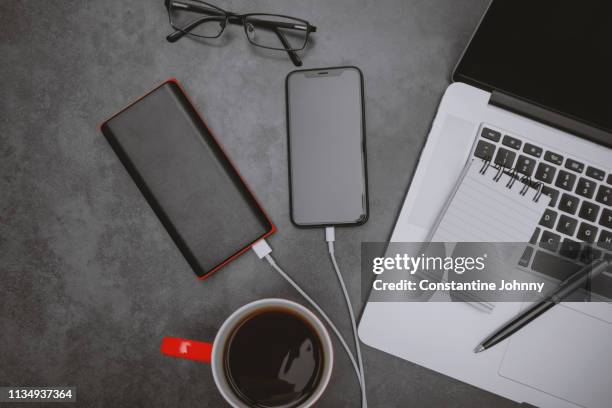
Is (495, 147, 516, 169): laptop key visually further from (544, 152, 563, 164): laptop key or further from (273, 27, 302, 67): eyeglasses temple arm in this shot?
(273, 27, 302, 67): eyeglasses temple arm

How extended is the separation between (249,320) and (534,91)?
560mm

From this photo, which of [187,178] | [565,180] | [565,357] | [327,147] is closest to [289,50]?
[327,147]

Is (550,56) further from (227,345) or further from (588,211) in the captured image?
(227,345)

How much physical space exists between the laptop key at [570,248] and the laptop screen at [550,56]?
0.19 meters

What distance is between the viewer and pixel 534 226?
23.6 inches

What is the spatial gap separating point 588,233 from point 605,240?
1.3 inches

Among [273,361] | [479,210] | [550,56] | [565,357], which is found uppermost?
[550,56]

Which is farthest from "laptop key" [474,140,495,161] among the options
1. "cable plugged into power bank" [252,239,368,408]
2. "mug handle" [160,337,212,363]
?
"mug handle" [160,337,212,363]

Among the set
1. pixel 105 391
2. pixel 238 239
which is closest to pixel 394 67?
pixel 238 239

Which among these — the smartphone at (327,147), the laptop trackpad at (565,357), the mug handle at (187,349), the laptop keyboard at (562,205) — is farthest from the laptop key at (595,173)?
the mug handle at (187,349)

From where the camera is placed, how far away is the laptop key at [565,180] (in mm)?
Result: 615

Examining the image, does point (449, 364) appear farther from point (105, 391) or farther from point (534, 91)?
point (105, 391)

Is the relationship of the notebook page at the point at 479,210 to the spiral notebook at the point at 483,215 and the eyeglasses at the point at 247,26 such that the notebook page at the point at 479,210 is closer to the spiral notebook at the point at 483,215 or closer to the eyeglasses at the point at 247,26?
the spiral notebook at the point at 483,215

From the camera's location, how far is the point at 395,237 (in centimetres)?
64
